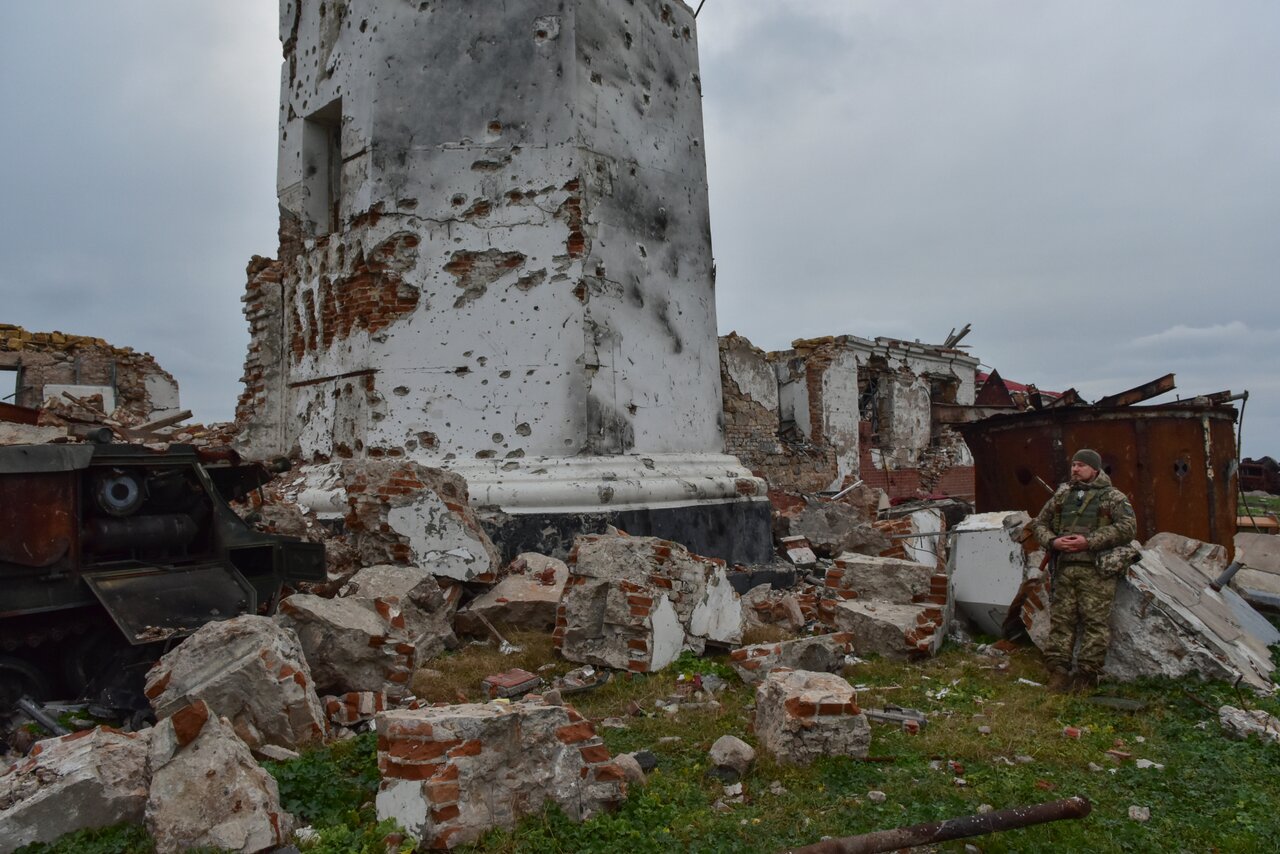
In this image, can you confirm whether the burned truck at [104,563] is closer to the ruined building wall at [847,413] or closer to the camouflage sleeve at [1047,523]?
the camouflage sleeve at [1047,523]

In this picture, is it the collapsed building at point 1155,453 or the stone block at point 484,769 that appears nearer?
the stone block at point 484,769

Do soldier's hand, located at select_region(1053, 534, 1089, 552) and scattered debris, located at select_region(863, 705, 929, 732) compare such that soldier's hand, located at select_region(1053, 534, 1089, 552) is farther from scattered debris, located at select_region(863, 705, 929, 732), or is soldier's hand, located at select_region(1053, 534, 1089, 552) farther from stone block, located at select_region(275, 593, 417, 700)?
stone block, located at select_region(275, 593, 417, 700)

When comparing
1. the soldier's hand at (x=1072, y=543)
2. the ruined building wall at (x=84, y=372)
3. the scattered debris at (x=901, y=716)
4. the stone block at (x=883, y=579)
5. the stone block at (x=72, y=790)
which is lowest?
the scattered debris at (x=901, y=716)

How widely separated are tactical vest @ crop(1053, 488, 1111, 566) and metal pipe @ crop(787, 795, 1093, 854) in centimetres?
274

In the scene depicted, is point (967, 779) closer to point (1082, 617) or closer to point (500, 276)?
point (1082, 617)

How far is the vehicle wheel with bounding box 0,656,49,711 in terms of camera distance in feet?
12.7

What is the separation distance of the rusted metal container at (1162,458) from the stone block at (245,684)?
6509 mm

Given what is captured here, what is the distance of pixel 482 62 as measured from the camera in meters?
7.01

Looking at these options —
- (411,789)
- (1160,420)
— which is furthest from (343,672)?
(1160,420)

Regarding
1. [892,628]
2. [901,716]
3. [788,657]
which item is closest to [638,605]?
[788,657]

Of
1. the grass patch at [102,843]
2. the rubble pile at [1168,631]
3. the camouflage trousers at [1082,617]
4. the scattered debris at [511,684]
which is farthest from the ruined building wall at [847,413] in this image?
the grass patch at [102,843]

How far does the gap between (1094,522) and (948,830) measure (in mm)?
3143

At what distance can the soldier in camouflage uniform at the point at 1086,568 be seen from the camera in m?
4.80

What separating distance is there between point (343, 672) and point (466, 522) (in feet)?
6.15
